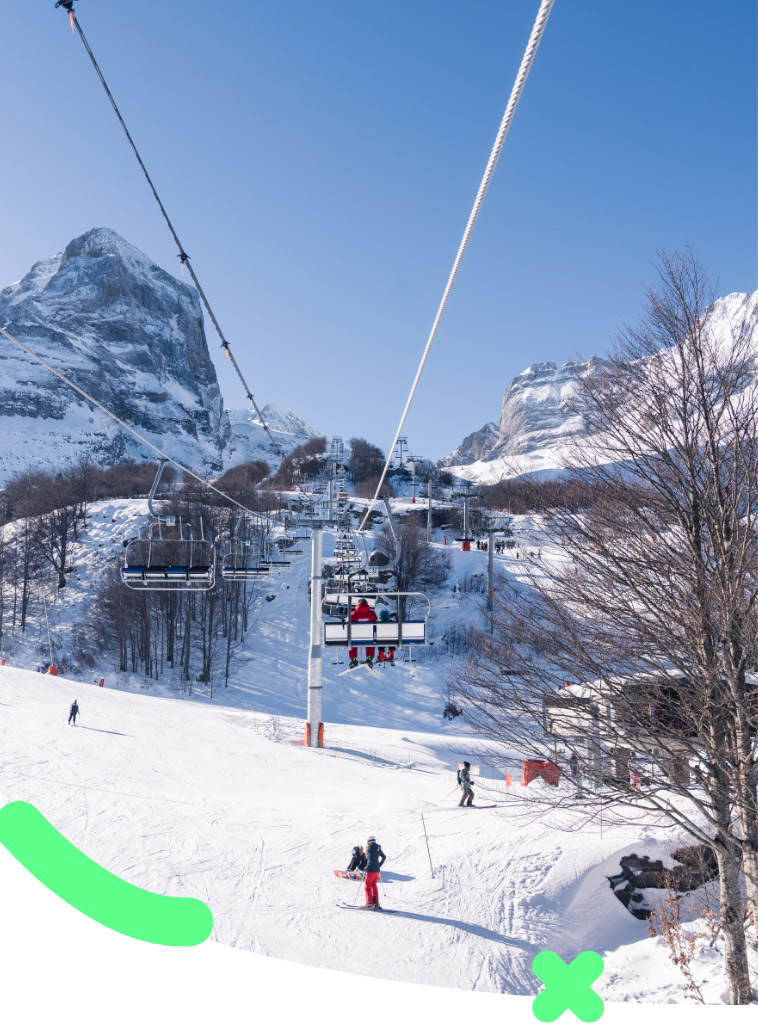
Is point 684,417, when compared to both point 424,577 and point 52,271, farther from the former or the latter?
point 52,271

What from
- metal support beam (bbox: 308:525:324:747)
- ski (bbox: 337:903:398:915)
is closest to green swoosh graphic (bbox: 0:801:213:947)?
ski (bbox: 337:903:398:915)

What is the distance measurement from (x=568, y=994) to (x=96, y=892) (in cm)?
321

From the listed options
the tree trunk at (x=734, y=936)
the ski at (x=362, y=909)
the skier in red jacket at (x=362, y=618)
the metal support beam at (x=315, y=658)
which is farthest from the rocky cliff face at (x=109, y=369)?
the tree trunk at (x=734, y=936)

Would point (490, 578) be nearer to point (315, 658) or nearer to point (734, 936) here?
point (315, 658)

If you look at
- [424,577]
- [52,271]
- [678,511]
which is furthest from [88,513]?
[52,271]

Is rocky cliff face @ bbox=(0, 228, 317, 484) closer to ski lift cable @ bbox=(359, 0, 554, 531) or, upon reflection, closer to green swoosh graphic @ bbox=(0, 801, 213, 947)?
green swoosh graphic @ bbox=(0, 801, 213, 947)

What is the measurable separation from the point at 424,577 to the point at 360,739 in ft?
62.1

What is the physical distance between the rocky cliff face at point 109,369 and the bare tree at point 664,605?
96248 millimetres

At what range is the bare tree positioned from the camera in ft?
15.5

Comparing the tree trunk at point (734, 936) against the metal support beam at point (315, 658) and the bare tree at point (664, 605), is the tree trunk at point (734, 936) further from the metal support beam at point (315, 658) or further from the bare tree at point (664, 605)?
the metal support beam at point (315, 658)

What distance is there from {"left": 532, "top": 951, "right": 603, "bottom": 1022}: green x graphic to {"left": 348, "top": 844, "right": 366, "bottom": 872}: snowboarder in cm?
389

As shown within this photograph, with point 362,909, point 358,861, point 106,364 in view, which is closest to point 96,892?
point 362,909

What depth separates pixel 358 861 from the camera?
718cm

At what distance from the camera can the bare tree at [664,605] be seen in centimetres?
473
